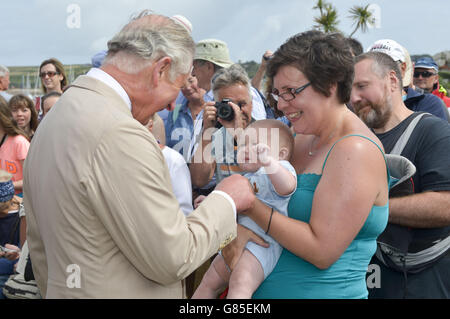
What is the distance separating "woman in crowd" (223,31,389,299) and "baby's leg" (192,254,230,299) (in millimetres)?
119

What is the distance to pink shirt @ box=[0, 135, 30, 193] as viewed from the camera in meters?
4.48

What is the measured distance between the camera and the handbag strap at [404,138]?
2512 millimetres

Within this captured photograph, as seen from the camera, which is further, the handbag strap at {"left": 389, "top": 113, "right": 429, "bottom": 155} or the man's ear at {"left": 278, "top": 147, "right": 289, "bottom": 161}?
the handbag strap at {"left": 389, "top": 113, "right": 429, "bottom": 155}

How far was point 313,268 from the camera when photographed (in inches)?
75.3

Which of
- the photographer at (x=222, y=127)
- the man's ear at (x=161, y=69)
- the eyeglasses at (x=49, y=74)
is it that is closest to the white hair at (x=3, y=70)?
the eyeglasses at (x=49, y=74)

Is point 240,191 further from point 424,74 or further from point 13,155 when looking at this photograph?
point 424,74

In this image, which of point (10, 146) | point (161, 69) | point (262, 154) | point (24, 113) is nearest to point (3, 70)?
point (24, 113)

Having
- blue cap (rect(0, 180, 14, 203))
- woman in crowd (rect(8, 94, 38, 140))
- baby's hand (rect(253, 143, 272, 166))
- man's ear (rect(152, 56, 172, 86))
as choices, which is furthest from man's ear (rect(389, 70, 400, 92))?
woman in crowd (rect(8, 94, 38, 140))

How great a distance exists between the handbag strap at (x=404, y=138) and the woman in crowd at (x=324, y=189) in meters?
0.70

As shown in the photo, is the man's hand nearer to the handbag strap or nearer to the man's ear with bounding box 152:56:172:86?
the man's ear with bounding box 152:56:172:86

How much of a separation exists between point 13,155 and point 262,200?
347cm

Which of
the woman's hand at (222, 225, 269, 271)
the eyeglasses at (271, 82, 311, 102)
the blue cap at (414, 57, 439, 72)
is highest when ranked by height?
the blue cap at (414, 57, 439, 72)

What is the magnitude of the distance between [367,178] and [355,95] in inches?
47.0
